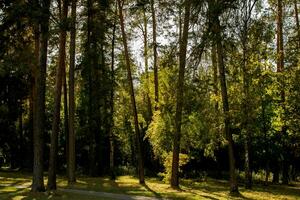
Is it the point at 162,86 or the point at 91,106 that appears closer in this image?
the point at 162,86

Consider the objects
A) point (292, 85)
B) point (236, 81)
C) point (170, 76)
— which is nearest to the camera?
point (292, 85)

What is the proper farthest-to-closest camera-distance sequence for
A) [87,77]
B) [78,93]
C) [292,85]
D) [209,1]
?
[78,93], [87,77], [292,85], [209,1]

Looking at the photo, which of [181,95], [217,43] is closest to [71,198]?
[181,95]

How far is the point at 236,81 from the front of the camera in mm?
25391

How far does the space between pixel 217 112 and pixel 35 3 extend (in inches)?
372

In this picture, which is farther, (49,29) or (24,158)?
(24,158)

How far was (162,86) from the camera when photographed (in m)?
Answer: 33.0

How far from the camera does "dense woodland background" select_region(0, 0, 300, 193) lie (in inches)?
540

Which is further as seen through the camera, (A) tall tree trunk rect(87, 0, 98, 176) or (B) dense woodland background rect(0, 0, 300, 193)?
(A) tall tree trunk rect(87, 0, 98, 176)

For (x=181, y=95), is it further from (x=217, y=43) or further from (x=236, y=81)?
(x=217, y=43)

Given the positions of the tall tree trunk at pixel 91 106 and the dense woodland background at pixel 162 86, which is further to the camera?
the tall tree trunk at pixel 91 106

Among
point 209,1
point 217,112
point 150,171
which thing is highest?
point 209,1

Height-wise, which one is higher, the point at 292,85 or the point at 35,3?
the point at 35,3

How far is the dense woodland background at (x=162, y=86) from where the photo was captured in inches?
540
